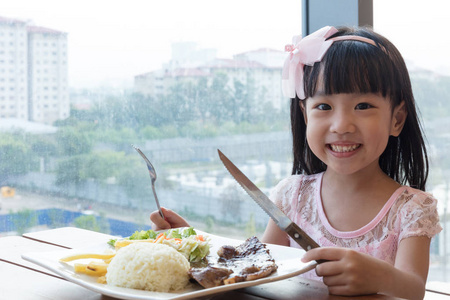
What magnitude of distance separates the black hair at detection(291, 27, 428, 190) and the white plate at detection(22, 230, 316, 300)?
0.43m

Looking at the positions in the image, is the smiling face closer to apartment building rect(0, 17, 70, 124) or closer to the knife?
the knife

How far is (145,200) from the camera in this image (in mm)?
2875

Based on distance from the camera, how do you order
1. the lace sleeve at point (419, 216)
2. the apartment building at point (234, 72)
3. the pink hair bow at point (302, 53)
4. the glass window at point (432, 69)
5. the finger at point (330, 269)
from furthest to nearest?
1. the apartment building at point (234, 72)
2. the glass window at point (432, 69)
3. the pink hair bow at point (302, 53)
4. the lace sleeve at point (419, 216)
5. the finger at point (330, 269)

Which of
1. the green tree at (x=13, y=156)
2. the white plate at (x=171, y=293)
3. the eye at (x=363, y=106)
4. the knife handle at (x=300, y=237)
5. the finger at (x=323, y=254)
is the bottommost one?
the white plate at (x=171, y=293)

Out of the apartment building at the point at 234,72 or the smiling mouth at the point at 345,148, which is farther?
the apartment building at the point at 234,72

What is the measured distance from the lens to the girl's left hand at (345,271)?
39.0 inches

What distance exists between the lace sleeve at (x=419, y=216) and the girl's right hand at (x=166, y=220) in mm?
529

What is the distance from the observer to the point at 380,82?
1347 millimetres

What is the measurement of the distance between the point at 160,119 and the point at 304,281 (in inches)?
75.8

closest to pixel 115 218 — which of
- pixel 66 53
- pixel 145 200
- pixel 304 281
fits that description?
pixel 145 200

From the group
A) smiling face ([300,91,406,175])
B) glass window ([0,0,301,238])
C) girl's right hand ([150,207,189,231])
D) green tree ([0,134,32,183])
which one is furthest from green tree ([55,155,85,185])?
smiling face ([300,91,406,175])

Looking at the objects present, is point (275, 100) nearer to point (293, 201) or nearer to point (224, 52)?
point (224, 52)

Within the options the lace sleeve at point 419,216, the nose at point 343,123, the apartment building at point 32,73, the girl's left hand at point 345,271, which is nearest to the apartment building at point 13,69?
the apartment building at point 32,73

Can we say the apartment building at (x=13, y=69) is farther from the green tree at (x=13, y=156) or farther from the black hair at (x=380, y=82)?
the black hair at (x=380, y=82)
